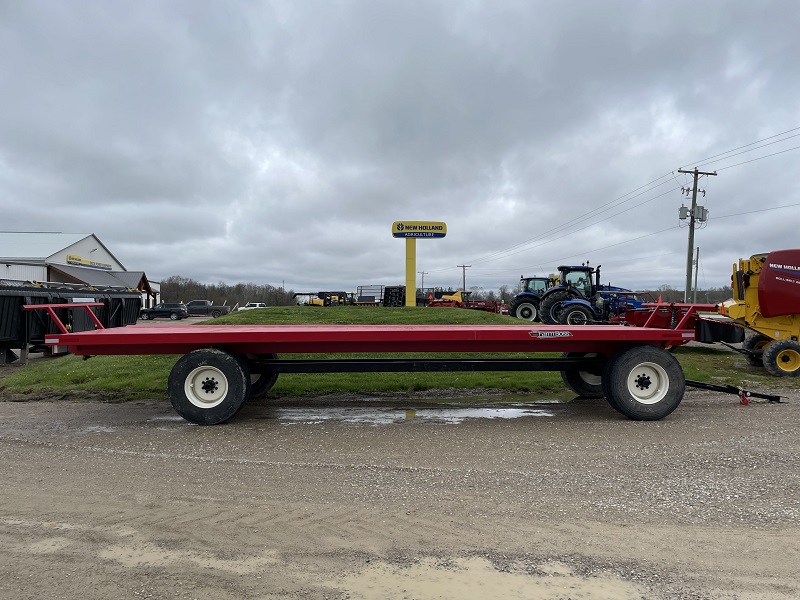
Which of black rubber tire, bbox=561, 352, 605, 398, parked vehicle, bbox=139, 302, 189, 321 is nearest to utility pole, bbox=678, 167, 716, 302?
black rubber tire, bbox=561, 352, 605, 398

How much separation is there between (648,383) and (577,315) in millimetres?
9745

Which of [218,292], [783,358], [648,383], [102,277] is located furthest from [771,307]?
[218,292]

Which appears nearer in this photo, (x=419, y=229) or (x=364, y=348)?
(x=364, y=348)

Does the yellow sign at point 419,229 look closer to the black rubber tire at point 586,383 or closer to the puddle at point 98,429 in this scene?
the black rubber tire at point 586,383

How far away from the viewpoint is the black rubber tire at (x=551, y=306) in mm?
17781

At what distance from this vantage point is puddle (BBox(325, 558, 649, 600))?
2795 mm

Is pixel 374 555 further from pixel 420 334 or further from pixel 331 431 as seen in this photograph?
pixel 420 334

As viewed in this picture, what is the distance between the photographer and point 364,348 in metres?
6.91

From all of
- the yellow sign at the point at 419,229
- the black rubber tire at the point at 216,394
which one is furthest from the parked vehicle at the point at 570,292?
the black rubber tire at the point at 216,394

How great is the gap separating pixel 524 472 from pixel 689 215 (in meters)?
38.1

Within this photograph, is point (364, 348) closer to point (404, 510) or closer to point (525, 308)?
point (404, 510)

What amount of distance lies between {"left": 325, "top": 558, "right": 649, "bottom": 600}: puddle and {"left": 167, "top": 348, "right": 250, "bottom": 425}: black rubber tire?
3.93m

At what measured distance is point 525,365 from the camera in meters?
7.27

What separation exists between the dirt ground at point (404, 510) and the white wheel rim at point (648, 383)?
0.41 meters
